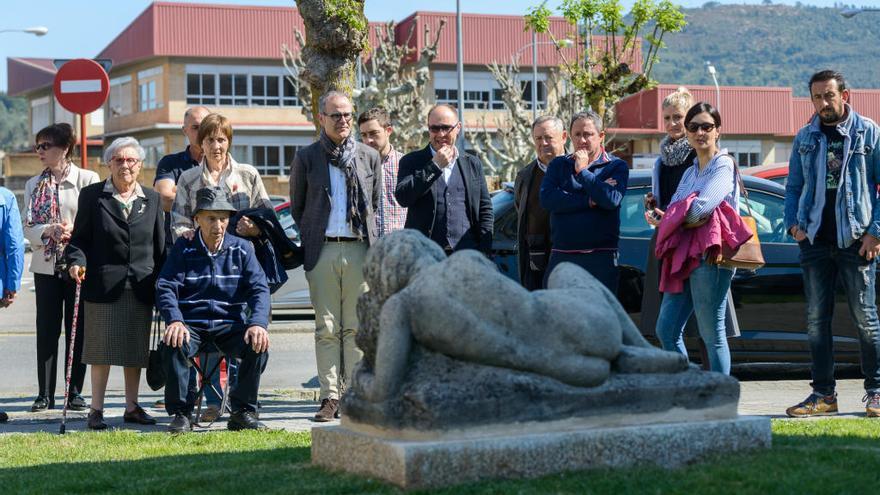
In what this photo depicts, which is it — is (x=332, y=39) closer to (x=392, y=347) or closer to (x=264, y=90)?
(x=392, y=347)

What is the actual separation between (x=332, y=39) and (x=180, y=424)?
13.6ft

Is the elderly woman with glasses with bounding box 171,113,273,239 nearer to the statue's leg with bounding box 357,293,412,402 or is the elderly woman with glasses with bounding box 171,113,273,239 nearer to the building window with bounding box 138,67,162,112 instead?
the statue's leg with bounding box 357,293,412,402

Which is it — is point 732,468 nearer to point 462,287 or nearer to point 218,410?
point 462,287

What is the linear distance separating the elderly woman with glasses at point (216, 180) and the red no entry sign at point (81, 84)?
372 cm

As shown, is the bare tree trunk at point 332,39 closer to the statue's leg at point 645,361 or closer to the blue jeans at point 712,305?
the blue jeans at point 712,305

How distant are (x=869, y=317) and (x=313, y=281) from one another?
3657 mm

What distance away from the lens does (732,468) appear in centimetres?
548

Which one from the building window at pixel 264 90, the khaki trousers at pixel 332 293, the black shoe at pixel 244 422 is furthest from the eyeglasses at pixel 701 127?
the building window at pixel 264 90

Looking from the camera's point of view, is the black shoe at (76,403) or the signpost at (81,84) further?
the signpost at (81,84)

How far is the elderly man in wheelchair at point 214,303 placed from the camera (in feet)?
26.8

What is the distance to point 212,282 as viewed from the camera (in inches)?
326

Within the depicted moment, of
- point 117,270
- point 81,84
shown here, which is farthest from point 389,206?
point 81,84

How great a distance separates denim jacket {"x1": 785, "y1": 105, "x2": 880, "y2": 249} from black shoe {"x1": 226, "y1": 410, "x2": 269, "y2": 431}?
372 centimetres

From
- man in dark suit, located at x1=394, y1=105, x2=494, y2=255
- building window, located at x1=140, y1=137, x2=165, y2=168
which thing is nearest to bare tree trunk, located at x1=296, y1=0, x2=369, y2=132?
man in dark suit, located at x1=394, y1=105, x2=494, y2=255
